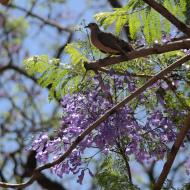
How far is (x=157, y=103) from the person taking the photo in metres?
2.82

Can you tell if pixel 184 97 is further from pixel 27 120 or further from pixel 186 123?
pixel 27 120

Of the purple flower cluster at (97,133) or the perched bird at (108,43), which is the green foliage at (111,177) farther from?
the perched bird at (108,43)

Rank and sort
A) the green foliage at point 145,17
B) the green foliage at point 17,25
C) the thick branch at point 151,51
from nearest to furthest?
the thick branch at point 151,51 → the green foliage at point 145,17 → the green foliage at point 17,25

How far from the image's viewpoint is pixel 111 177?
8.54 feet

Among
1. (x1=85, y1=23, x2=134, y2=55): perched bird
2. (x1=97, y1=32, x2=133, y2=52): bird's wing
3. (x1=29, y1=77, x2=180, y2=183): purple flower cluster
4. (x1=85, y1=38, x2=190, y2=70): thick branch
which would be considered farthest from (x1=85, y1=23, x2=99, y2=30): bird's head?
(x1=85, y1=38, x2=190, y2=70): thick branch

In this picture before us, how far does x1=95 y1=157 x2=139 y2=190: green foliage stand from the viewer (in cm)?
251

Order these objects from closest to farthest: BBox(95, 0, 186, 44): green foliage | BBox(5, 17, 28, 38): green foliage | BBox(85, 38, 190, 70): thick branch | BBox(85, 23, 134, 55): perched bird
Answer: BBox(85, 38, 190, 70): thick branch → BBox(85, 23, 134, 55): perched bird → BBox(95, 0, 186, 44): green foliage → BBox(5, 17, 28, 38): green foliage

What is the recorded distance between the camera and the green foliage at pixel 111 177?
251cm

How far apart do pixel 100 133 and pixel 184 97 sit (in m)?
0.57

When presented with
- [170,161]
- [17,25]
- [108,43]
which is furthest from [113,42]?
[17,25]

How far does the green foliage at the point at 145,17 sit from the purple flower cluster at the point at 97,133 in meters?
0.23

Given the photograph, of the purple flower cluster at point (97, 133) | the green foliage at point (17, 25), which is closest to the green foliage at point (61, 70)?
the purple flower cluster at point (97, 133)

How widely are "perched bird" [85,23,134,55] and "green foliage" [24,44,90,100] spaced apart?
0.09 m

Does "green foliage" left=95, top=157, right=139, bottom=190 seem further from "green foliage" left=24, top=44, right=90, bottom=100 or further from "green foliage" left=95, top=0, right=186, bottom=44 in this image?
"green foliage" left=95, top=0, right=186, bottom=44
